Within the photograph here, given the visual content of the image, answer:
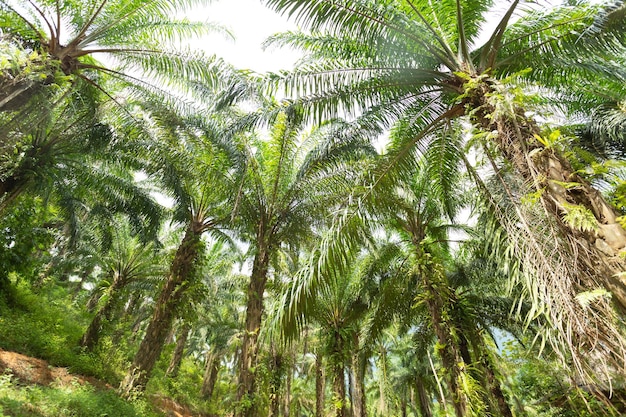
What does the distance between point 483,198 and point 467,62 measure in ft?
6.14

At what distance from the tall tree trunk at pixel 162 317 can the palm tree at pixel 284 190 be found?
5.49 feet

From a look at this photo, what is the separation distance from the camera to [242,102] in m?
5.36

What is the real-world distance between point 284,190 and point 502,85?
5664mm

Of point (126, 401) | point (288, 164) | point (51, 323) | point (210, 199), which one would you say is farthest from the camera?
point (51, 323)

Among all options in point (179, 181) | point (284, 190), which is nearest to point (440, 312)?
point (284, 190)

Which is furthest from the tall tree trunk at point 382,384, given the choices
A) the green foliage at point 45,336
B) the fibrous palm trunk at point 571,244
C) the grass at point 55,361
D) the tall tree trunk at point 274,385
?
the fibrous palm trunk at point 571,244

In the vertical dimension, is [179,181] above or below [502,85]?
above

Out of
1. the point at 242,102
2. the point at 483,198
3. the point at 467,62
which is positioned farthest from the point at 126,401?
the point at 467,62

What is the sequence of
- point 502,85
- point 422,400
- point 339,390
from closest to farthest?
point 502,85 < point 339,390 < point 422,400

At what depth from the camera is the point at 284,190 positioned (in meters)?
8.40

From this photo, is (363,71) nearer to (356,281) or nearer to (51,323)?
(356,281)

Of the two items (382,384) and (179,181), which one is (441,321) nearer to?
(179,181)

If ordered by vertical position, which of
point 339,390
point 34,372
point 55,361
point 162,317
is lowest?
point 34,372

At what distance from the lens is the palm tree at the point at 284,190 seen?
746 centimetres
